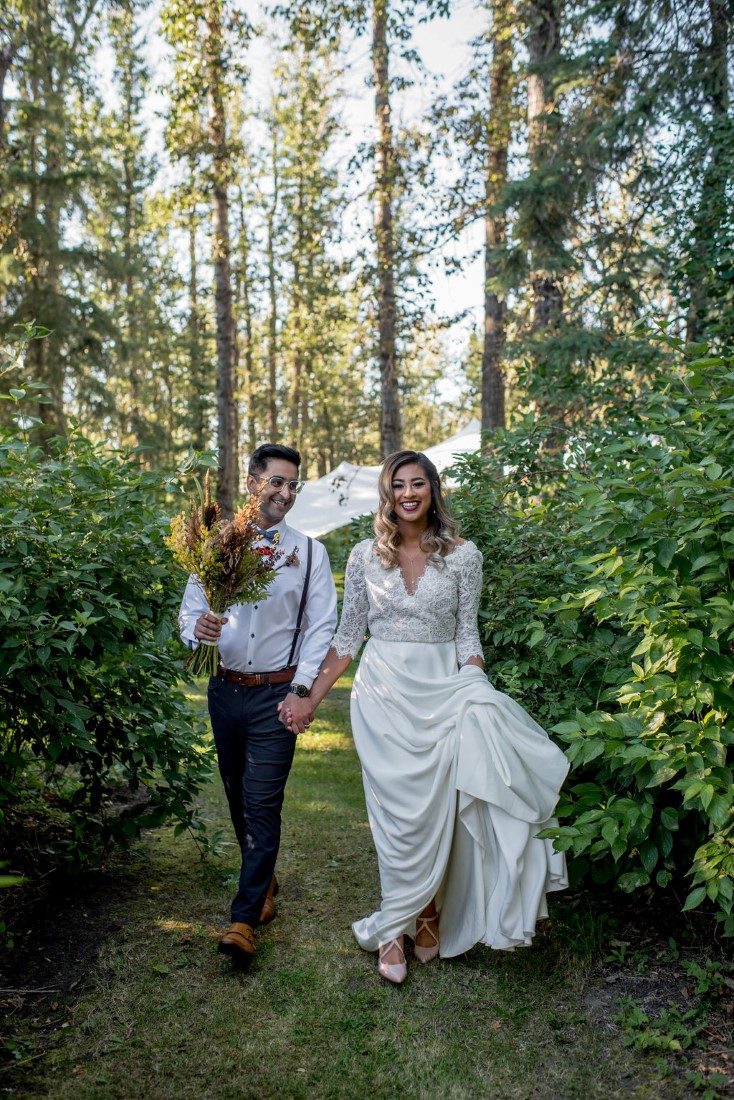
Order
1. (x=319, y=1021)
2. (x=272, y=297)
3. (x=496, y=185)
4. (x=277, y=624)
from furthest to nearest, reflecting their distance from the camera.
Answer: (x=272, y=297) < (x=496, y=185) < (x=277, y=624) < (x=319, y=1021)

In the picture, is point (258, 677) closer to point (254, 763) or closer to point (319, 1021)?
point (254, 763)

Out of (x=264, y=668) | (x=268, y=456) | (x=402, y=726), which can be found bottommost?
(x=402, y=726)

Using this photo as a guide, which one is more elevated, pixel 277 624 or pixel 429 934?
pixel 277 624

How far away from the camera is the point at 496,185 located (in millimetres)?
13242

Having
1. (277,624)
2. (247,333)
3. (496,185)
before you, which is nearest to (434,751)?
(277,624)

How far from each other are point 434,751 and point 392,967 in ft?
2.94

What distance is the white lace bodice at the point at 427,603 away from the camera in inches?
153

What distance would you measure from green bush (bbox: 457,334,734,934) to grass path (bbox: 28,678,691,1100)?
56 cm

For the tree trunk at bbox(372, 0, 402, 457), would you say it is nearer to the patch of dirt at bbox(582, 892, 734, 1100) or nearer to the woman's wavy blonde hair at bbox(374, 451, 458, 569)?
the woman's wavy blonde hair at bbox(374, 451, 458, 569)

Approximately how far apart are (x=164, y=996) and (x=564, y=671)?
2.18 metres

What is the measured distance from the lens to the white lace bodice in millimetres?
3898

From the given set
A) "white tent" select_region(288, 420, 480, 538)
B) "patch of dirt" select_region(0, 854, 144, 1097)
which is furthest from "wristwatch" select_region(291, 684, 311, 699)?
"white tent" select_region(288, 420, 480, 538)

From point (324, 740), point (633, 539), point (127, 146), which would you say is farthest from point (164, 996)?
point (127, 146)

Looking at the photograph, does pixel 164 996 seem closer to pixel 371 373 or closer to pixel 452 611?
pixel 452 611
